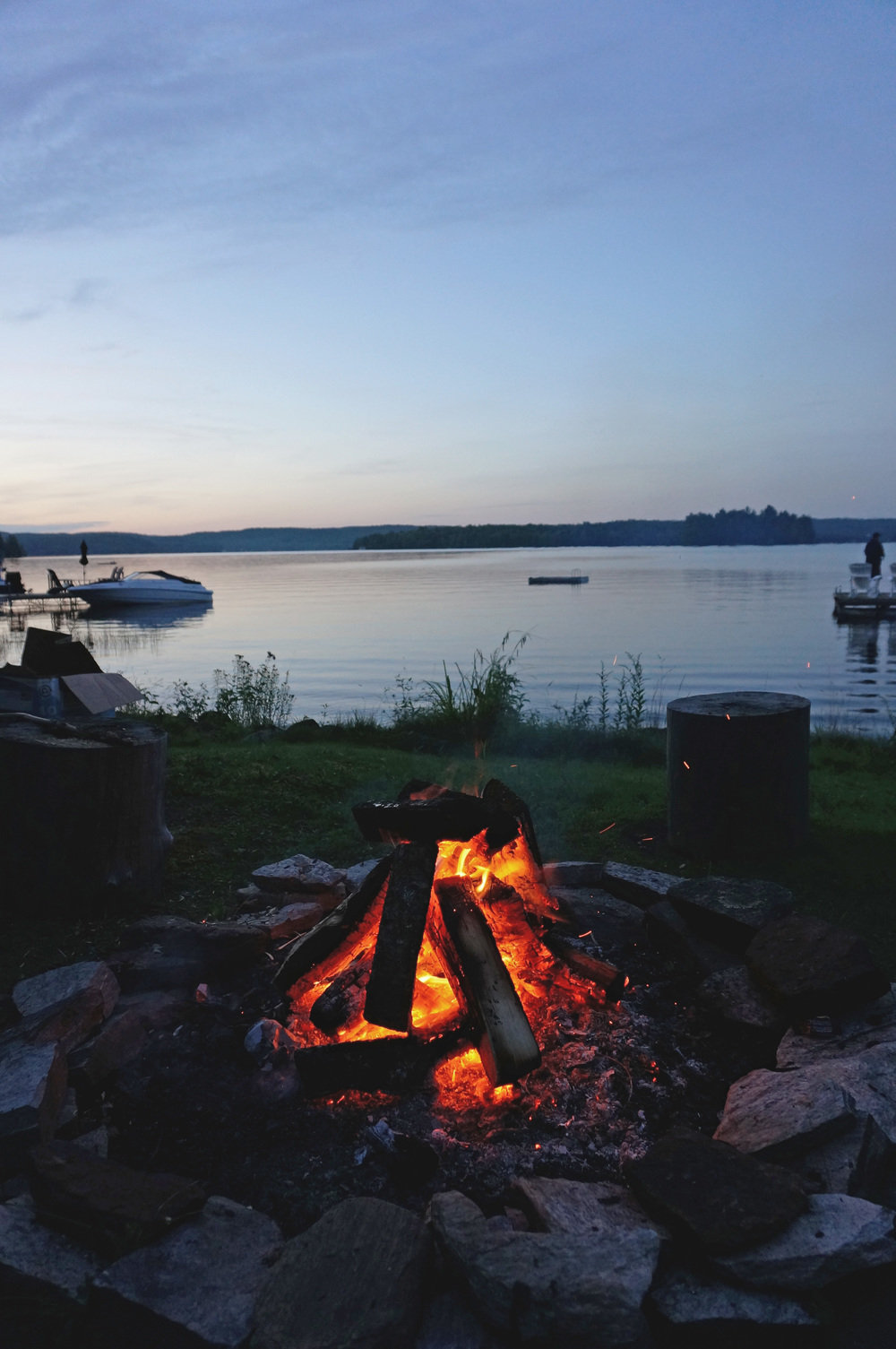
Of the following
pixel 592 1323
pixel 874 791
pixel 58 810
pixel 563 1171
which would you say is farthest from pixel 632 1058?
pixel 874 791

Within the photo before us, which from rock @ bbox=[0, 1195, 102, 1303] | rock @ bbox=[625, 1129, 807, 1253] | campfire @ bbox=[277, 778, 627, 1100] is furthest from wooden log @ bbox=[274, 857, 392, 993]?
rock @ bbox=[625, 1129, 807, 1253]

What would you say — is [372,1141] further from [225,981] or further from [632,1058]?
[225,981]

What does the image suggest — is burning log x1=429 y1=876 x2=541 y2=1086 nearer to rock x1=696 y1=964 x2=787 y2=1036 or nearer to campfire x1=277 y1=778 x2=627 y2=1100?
campfire x1=277 y1=778 x2=627 y2=1100

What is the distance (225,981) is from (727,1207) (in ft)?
8.13

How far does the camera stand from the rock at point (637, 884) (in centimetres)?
482

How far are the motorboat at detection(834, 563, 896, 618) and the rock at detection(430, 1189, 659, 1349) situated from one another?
38.9m

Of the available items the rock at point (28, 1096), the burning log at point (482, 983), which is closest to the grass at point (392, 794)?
the rock at point (28, 1096)

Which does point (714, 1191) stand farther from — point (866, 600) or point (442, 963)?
point (866, 600)

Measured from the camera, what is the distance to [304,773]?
26.4ft

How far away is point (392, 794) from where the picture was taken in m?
7.54

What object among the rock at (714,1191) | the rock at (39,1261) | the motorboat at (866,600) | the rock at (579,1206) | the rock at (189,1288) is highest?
the motorboat at (866,600)

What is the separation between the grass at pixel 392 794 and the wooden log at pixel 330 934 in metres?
1.24

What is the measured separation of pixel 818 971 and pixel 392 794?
4491 millimetres

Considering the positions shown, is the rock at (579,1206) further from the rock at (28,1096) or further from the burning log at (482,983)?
the rock at (28,1096)
